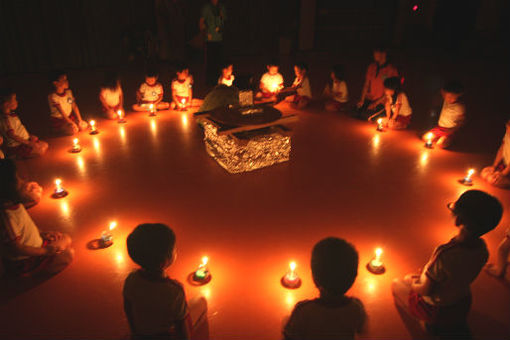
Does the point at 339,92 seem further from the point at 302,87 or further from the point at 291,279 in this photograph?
the point at 291,279

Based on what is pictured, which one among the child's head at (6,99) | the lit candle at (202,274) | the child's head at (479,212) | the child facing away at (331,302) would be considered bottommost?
the lit candle at (202,274)

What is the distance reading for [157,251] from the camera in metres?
1.81

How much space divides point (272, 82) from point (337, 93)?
1079 millimetres

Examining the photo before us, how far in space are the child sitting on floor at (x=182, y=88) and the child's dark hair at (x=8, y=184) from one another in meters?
3.96

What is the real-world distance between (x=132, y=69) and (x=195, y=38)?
77.7 inches

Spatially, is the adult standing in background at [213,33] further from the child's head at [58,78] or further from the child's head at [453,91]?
the child's head at [453,91]

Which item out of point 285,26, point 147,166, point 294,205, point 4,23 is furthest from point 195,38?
point 294,205

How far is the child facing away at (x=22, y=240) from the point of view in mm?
2348

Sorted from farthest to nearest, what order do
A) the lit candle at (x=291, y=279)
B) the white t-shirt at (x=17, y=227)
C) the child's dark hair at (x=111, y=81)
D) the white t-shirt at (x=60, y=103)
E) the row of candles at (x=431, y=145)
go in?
1. the child's dark hair at (x=111, y=81)
2. the white t-shirt at (x=60, y=103)
3. the row of candles at (x=431, y=145)
4. the lit candle at (x=291, y=279)
5. the white t-shirt at (x=17, y=227)

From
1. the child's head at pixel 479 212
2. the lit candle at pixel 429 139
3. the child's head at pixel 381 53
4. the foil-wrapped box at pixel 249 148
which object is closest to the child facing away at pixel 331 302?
the child's head at pixel 479 212

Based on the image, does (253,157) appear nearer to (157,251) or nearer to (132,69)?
(157,251)

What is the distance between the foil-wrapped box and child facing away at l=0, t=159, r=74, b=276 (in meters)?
1.82


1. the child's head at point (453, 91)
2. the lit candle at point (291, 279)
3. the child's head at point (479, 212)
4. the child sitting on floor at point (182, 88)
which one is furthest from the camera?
the child sitting on floor at point (182, 88)

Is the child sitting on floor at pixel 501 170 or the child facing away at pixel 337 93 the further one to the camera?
the child facing away at pixel 337 93
